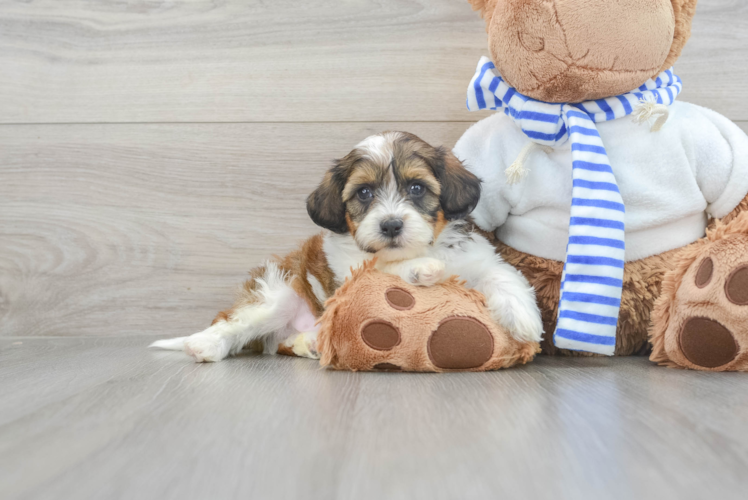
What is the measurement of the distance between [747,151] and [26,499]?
5.58 feet

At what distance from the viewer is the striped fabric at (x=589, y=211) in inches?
54.8

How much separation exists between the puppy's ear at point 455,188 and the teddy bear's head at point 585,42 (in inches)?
A: 10.7

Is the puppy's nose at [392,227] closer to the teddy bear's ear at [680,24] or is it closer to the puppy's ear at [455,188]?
the puppy's ear at [455,188]

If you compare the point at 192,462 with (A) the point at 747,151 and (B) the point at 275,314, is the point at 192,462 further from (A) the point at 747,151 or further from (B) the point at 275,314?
(A) the point at 747,151

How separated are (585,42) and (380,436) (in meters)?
1.06

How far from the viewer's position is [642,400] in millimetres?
1009

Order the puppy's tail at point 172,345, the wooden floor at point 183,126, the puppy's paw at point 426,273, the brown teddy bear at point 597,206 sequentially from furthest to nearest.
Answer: the wooden floor at point 183,126, the puppy's tail at point 172,345, the puppy's paw at point 426,273, the brown teddy bear at point 597,206

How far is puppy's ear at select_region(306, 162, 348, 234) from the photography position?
64.6 inches

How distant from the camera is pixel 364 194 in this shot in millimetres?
1575

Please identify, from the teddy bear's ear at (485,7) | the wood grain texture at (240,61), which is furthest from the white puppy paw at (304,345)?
the teddy bear's ear at (485,7)

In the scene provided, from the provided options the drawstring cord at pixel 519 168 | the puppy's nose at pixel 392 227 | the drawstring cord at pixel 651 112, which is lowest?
the puppy's nose at pixel 392 227

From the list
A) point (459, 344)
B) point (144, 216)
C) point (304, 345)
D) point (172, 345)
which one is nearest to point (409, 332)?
point (459, 344)

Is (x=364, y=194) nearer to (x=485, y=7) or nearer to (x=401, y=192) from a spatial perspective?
(x=401, y=192)

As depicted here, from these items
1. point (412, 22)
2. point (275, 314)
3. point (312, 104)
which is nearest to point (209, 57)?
point (312, 104)
